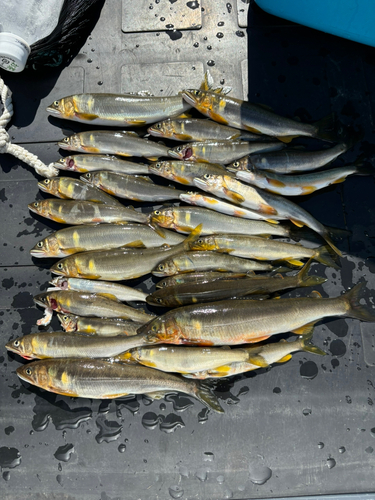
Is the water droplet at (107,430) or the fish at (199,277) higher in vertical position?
the fish at (199,277)

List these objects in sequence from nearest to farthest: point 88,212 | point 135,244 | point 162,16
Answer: point 135,244 → point 88,212 → point 162,16

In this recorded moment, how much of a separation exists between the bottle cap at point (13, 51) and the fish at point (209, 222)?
2.24 metres

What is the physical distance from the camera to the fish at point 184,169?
378 centimetres

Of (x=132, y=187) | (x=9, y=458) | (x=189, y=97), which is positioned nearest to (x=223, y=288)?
(x=132, y=187)

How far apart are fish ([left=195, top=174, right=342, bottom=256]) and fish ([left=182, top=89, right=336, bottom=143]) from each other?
0.68 m

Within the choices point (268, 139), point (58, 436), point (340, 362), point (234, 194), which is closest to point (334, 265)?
point (340, 362)

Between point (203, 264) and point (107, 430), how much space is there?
180 centimetres

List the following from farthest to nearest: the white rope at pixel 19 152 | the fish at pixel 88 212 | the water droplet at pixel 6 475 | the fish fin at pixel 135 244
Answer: the white rope at pixel 19 152 → the fish at pixel 88 212 → the fish fin at pixel 135 244 → the water droplet at pixel 6 475

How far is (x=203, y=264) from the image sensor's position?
3557mm

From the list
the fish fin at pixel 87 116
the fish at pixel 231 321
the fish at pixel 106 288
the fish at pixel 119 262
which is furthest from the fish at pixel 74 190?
the fish at pixel 231 321

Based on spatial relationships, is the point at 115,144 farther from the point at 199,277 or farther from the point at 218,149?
the point at 199,277

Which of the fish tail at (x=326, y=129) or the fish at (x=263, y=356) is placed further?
the fish tail at (x=326, y=129)

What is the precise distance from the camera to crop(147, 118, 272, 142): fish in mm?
3930

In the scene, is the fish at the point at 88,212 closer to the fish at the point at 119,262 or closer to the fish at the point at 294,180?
the fish at the point at 119,262
